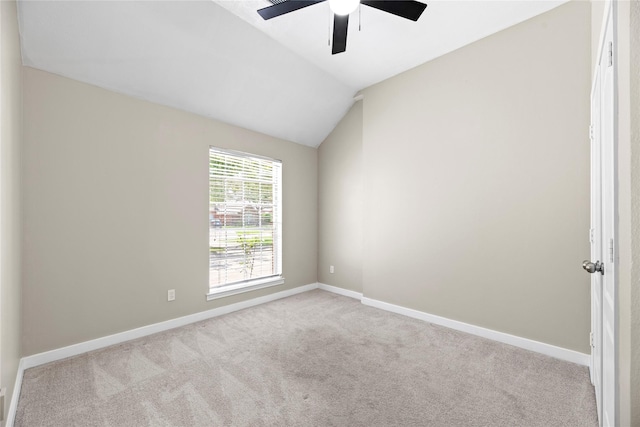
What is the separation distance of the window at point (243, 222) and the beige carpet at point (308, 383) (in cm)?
85

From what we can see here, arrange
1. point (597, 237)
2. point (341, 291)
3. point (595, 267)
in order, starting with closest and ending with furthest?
1. point (595, 267)
2. point (597, 237)
3. point (341, 291)

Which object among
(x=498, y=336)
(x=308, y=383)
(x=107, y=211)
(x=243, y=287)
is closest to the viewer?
(x=308, y=383)

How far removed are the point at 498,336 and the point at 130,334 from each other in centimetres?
356

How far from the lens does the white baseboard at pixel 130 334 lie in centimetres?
235

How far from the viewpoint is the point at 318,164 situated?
479cm

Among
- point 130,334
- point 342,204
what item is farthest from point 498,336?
point 130,334

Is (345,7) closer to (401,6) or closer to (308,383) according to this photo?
(401,6)

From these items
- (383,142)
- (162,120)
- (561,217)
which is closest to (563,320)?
(561,217)

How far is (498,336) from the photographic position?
281 cm

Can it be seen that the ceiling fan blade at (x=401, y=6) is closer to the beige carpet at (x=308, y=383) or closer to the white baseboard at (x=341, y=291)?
the beige carpet at (x=308, y=383)

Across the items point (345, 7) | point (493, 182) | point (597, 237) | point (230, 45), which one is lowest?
point (597, 237)

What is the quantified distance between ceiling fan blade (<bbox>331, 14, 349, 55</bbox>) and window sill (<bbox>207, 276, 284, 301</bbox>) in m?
2.90

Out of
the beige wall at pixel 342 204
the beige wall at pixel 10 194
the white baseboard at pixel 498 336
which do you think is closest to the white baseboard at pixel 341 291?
the beige wall at pixel 342 204

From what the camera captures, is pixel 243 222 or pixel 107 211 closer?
pixel 107 211
